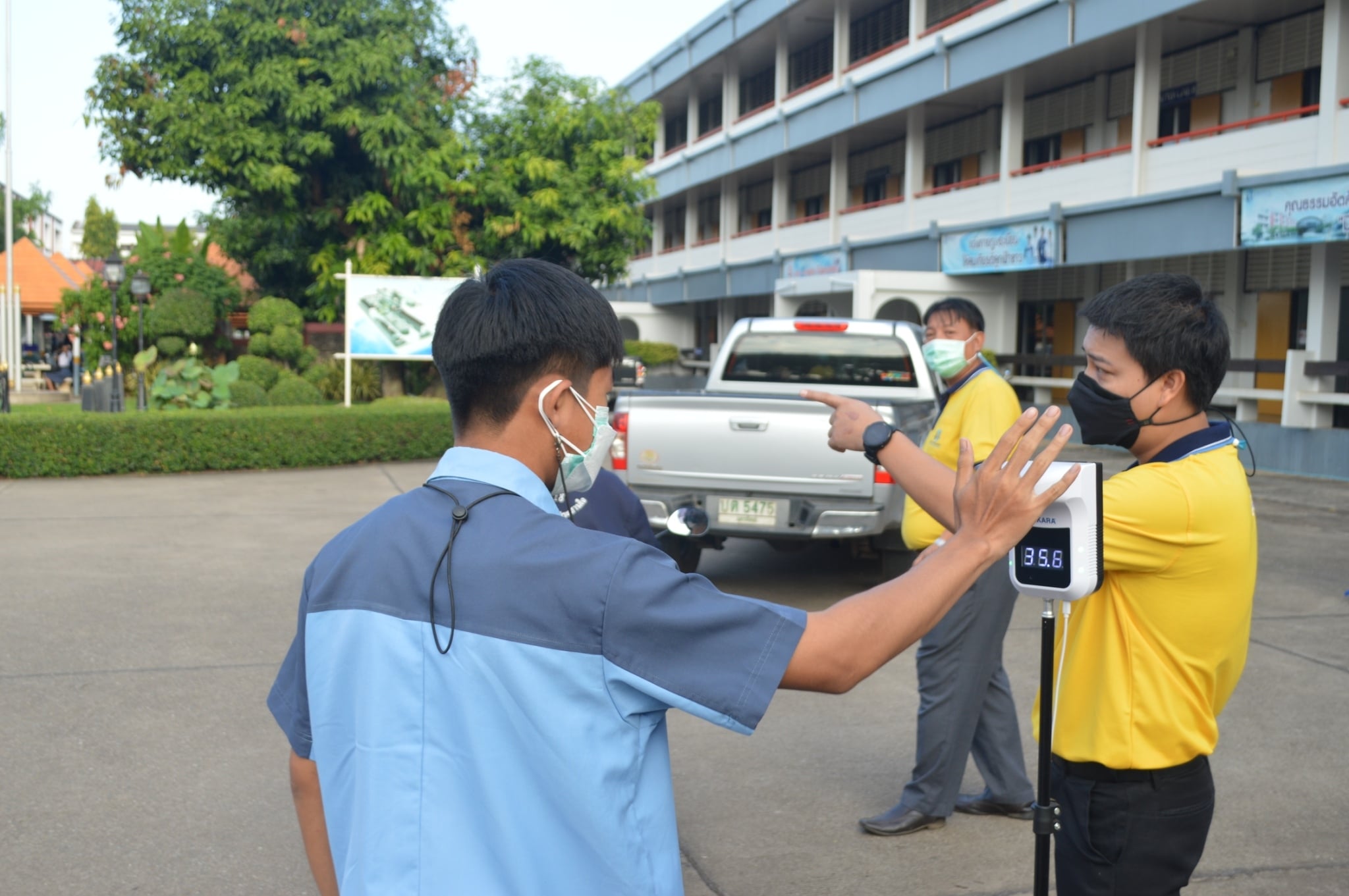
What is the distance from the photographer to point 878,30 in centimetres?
2820

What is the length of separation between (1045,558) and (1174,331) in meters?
0.61

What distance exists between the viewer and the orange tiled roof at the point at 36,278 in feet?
120

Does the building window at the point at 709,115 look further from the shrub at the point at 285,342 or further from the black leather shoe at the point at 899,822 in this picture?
the black leather shoe at the point at 899,822

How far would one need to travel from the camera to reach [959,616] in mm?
4227

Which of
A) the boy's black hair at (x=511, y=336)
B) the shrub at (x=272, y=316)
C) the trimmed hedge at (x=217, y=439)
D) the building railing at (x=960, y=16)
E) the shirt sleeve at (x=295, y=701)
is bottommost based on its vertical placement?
the trimmed hedge at (x=217, y=439)

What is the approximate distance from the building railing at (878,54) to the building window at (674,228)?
46.7 feet

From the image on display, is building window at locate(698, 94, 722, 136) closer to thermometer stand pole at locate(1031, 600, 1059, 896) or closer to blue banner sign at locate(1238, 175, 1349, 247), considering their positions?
blue banner sign at locate(1238, 175, 1349, 247)

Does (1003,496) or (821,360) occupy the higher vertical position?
(821,360)

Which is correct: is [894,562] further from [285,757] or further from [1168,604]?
[1168,604]

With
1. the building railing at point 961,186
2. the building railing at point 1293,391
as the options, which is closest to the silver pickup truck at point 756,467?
the building railing at point 1293,391

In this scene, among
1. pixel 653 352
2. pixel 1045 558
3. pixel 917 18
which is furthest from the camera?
pixel 653 352

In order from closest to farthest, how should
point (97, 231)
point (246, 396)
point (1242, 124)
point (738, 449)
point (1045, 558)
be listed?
point (1045, 558)
point (738, 449)
point (1242, 124)
point (246, 396)
point (97, 231)

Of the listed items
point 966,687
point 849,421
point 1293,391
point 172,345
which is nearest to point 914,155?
point 1293,391

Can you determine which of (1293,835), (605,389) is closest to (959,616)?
(1293,835)
